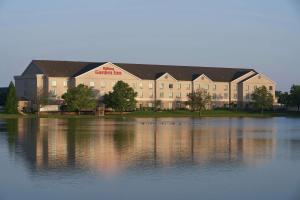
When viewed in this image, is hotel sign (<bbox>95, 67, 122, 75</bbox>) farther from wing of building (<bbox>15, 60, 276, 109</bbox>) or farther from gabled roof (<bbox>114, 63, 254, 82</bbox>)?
gabled roof (<bbox>114, 63, 254, 82</bbox>)

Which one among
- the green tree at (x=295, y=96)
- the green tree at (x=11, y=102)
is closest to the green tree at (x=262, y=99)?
the green tree at (x=295, y=96)

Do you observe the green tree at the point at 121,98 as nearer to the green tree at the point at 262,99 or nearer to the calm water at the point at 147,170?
the green tree at the point at 262,99

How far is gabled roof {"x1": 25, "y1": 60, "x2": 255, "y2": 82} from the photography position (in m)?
75.7

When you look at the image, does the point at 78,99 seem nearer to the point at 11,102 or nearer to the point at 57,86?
the point at 11,102

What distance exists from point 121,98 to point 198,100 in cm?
1255

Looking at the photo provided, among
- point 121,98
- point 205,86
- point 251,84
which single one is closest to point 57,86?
point 121,98

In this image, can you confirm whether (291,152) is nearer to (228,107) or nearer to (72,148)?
(72,148)

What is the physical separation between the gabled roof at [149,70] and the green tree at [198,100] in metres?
5.46

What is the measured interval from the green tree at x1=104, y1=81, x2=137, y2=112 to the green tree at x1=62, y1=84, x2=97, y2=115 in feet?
10.5

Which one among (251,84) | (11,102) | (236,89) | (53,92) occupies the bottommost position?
(11,102)

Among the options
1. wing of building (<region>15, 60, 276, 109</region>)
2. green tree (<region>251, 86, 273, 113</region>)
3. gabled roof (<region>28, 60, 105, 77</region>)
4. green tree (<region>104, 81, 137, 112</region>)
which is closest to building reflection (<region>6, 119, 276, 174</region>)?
green tree (<region>104, 81, 137, 112</region>)

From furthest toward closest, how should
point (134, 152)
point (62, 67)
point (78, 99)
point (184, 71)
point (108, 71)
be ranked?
point (184, 71)
point (108, 71)
point (62, 67)
point (78, 99)
point (134, 152)

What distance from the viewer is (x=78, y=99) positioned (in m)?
67.9

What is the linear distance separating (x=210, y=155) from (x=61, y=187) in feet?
27.3
